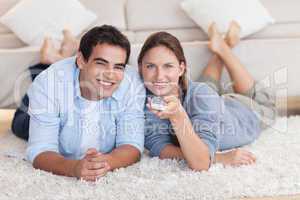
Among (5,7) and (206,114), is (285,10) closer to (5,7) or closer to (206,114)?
(206,114)

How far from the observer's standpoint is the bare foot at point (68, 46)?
7.84 feet

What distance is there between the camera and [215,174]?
1.65 metres

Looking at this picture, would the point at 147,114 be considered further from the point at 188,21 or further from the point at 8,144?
the point at 188,21

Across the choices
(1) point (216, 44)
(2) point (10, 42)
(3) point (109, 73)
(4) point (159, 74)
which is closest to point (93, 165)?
(3) point (109, 73)

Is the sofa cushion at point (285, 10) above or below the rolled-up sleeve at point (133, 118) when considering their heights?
above

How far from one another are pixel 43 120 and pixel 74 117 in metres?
0.11

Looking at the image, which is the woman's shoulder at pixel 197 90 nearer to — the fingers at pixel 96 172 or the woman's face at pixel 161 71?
the woman's face at pixel 161 71

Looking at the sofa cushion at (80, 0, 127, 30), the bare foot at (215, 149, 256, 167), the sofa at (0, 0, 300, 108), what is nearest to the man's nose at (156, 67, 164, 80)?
the bare foot at (215, 149, 256, 167)

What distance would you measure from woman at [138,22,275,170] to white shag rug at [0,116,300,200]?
6 cm

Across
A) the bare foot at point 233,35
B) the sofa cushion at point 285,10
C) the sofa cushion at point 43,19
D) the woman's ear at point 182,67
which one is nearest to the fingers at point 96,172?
the woman's ear at point 182,67

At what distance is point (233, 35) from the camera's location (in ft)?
8.11

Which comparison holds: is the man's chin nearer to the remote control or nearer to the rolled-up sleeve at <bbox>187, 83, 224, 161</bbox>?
the rolled-up sleeve at <bbox>187, 83, 224, 161</bbox>

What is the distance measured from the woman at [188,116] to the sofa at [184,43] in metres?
0.37

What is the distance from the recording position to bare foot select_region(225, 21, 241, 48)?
2.46 meters
